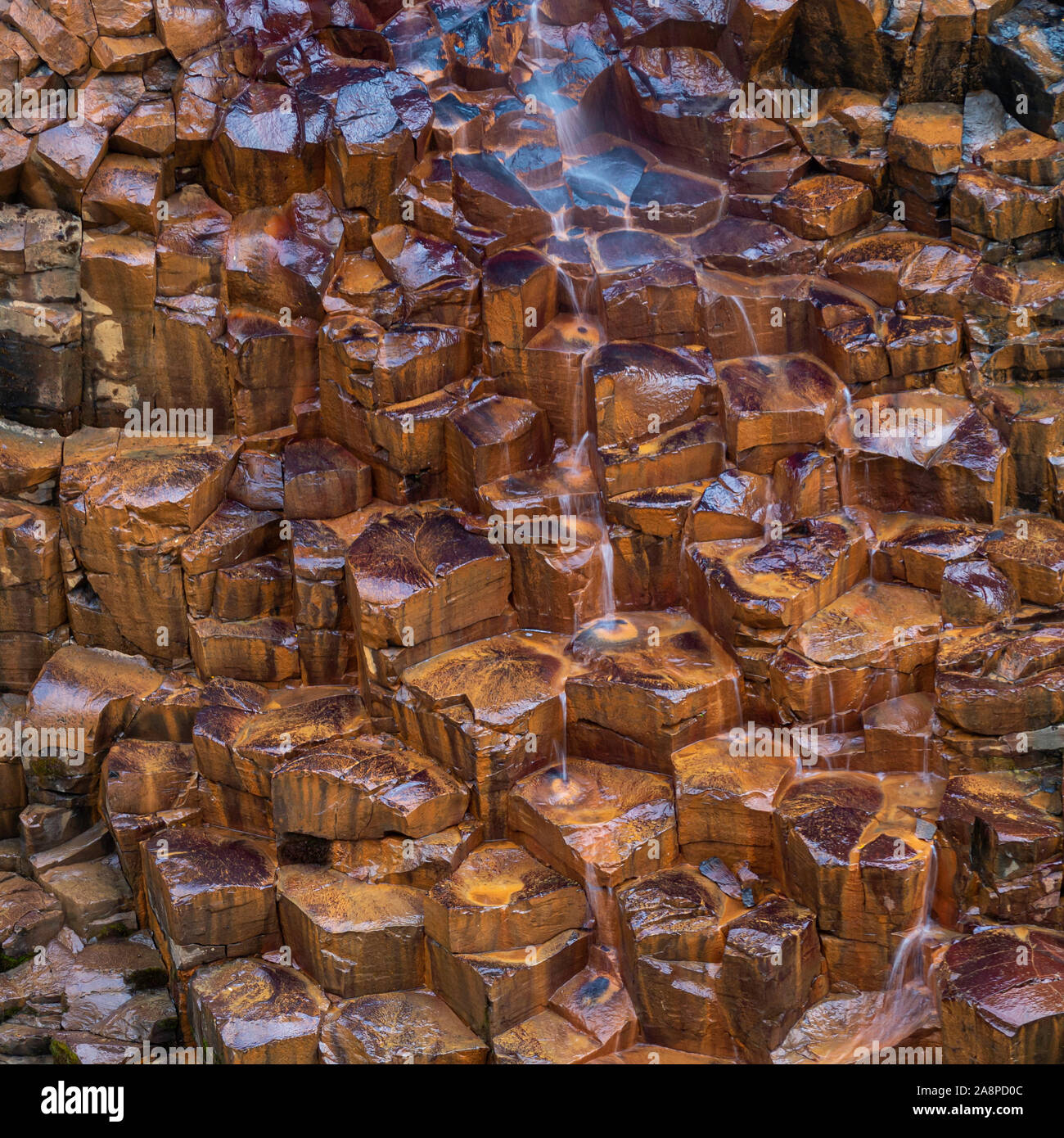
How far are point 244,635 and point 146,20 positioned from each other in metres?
6.97

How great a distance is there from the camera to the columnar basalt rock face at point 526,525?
1506cm

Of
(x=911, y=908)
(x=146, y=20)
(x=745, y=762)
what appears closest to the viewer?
(x=911, y=908)

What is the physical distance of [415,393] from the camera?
17734 mm

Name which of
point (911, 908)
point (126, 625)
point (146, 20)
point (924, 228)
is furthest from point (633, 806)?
point (146, 20)

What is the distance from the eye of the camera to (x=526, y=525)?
16.9 m

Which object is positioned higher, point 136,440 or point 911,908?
point 136,440

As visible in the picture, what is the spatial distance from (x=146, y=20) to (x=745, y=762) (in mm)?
10493

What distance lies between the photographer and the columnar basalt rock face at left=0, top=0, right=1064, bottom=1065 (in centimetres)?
1506

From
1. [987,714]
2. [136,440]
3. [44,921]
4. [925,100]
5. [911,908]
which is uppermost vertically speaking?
[925,100]

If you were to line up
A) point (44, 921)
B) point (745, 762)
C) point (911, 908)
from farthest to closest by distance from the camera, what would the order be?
point (44, 921)
point (745, 762)
point (911, 908)

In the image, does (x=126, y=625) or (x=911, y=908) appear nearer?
(x=911, y=908)

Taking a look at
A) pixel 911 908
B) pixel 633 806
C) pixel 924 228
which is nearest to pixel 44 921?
pixel 633 806

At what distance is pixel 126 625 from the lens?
1783 cm

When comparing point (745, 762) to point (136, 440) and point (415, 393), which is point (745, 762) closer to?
point (415, 393)
